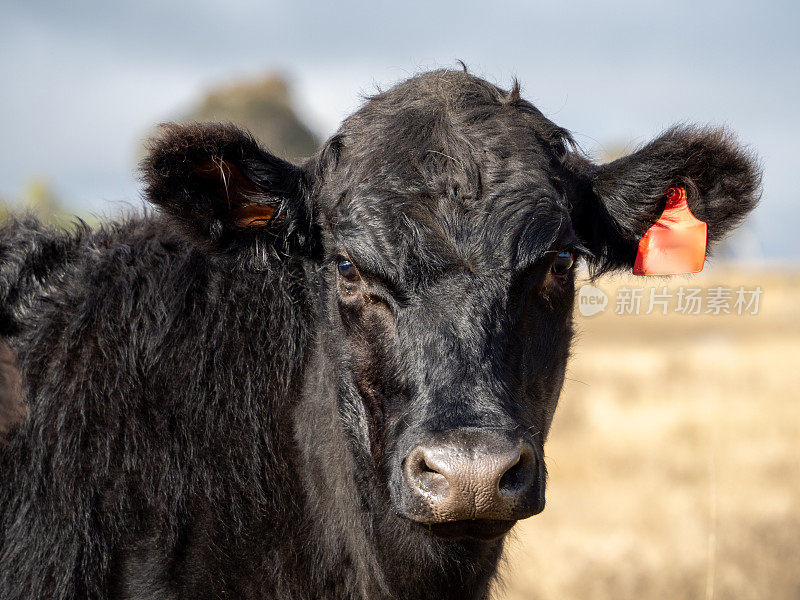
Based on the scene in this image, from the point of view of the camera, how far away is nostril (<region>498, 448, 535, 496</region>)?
2885mm

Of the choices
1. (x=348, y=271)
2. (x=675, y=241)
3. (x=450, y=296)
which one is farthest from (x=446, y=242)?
(x=675, y=241)

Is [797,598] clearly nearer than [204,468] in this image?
No

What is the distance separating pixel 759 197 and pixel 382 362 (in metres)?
2.01

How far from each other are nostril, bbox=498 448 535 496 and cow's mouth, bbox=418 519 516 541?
18cm

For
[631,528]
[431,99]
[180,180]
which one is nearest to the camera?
[180,180]

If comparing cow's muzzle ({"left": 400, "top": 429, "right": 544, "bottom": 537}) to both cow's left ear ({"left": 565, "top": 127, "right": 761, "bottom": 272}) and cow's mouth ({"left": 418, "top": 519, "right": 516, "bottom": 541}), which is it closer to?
cow's mouth ({"left": 418, "top": 519, "right": 516, "bottom": 541})

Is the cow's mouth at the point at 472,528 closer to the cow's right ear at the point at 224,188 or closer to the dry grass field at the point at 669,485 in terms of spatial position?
the dry grass field at the point at 669,485

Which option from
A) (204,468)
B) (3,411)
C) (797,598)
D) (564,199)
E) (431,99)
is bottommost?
(797,598)

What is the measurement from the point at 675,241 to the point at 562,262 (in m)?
0.80

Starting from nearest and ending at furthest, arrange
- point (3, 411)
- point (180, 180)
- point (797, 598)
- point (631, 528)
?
point (3, 411) < point (180, 180) < point (797, 598) < point (631, 528)

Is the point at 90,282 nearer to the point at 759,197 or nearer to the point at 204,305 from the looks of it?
the point at 204,305

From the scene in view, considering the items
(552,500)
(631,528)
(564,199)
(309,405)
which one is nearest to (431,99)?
(564,199)

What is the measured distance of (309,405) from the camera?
3.84 metres

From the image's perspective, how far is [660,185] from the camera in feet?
13.3
